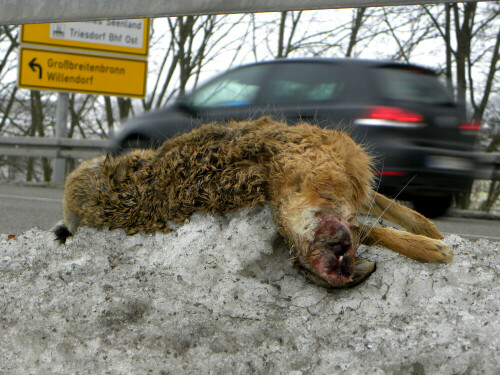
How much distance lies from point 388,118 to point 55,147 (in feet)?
28.1

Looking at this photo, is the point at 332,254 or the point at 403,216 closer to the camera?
the point at 332,254

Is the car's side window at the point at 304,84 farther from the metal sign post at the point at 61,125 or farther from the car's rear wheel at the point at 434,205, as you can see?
the metal sign post at the point at 61,125

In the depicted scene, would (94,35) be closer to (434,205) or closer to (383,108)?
(383,108)

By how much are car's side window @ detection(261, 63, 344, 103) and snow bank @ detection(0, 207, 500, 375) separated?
10.3 feet

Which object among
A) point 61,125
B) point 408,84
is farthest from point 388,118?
point 61,125

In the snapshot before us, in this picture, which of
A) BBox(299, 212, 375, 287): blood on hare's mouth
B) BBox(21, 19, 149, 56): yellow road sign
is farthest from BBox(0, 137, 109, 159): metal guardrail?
BBox(299, 212, 375, 287): blood on hare's mouth

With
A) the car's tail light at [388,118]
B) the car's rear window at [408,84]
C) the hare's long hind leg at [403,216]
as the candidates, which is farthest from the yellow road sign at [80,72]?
the hare's long hind leg at [403,216]

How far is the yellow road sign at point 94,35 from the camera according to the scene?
11.5 metres

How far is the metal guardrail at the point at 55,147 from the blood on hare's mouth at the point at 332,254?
977 centimetres

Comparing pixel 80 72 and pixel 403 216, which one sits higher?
pixel 80 72

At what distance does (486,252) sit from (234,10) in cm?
179

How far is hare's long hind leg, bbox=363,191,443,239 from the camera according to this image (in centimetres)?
296

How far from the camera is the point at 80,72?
39.1ft

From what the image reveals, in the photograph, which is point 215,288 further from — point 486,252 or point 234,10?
point 486,252
